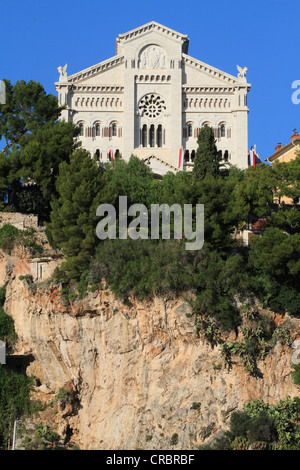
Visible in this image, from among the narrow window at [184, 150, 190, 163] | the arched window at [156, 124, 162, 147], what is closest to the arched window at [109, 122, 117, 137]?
the arched window at [156, 124, 162, 147]

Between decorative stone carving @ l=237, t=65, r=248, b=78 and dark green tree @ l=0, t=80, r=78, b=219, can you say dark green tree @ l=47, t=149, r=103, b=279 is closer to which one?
dark green tree @ l=0, t=80, r=78, b=219

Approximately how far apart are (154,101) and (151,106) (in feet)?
1.58

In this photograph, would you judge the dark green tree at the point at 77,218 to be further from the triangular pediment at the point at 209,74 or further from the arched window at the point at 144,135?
the triangular pediment at the point at 209,74

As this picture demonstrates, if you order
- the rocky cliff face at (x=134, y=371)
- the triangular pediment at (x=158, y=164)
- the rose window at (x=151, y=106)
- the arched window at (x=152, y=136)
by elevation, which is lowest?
the rocky cliff face at (x=134, y=371)

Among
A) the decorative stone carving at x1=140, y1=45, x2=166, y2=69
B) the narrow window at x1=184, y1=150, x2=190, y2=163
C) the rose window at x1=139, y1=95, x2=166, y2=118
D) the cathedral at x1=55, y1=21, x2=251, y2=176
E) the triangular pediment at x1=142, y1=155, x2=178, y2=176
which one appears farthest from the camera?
the decorative stone carving at x1=140, y1=45, x2=166, y2=69

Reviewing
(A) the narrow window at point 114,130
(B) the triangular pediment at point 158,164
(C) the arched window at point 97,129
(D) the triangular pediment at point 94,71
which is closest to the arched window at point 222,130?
(B) the triangular pediment at point 158,164

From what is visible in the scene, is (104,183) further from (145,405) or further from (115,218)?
(145,405)

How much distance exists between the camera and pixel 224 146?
61938 millimetres

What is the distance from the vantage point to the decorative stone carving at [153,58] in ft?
207

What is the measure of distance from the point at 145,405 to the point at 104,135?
101 ft

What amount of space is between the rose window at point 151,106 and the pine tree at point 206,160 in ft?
48.5

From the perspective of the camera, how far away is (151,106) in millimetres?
63062

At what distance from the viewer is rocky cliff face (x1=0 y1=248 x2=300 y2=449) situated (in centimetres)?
3478
